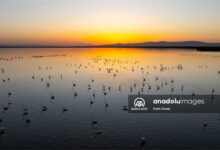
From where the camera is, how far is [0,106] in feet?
186

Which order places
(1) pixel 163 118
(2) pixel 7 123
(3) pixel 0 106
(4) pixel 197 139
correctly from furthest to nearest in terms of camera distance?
(3) pixel 0 106, (1) pixel 163 118, (2) pixel 7 123, (4) pixel 197 139

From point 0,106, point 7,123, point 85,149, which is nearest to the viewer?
point 85,149

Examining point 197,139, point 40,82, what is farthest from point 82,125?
point 40,82

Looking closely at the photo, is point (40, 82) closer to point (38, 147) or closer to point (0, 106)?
point (0, 106)

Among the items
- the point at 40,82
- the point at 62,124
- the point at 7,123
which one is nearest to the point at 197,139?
the point at 62,124

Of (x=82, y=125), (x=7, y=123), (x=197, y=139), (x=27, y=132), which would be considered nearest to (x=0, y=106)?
(x=7, y=123)

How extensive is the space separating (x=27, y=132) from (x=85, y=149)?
12.4m

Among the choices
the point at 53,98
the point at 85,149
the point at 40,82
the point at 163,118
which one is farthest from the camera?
the point at 40,82

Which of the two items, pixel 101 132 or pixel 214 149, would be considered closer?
pixel 214 149

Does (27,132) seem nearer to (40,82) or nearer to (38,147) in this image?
(38,147)

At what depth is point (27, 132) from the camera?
41.6 metres

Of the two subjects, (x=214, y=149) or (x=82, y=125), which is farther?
(x=82, y=125)

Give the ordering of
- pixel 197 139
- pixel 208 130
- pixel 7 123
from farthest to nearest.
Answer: pixel 7 123 < pixel 208 130 < pixel 197 139

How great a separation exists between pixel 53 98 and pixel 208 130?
132 ft
